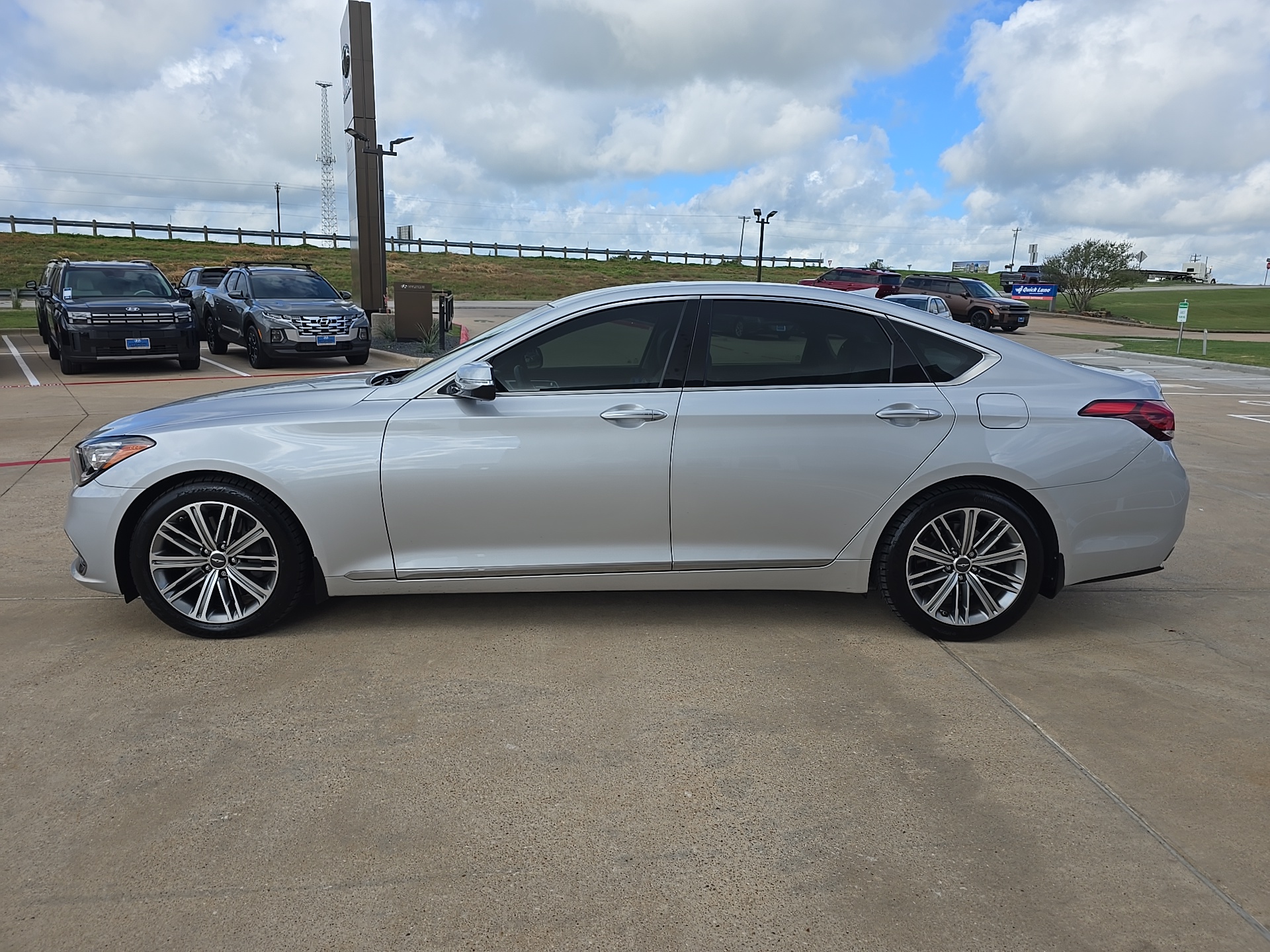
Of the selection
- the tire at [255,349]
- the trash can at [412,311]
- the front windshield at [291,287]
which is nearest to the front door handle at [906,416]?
the tire at [255,349]

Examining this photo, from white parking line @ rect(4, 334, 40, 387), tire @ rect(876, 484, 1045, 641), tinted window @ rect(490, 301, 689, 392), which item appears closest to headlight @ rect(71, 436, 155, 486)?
tinted window @ rect(490, 301, 689, 392)

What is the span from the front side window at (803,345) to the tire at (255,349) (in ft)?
42.6

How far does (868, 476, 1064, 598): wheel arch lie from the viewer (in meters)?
4.26

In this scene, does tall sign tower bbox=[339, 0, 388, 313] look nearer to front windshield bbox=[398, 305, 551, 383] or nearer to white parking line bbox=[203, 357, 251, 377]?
white parking line bbox=[203, 357, 251, 377]

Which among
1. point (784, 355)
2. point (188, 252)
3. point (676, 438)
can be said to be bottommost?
point (676, 438)

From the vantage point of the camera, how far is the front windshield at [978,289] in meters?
31.4

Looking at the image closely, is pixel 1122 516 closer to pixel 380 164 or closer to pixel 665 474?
pixel 665 474

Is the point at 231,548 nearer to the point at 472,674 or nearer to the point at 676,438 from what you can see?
the point at 472,674

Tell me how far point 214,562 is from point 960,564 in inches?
129

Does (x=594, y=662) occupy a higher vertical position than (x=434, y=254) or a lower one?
lower

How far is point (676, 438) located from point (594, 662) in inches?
39.6

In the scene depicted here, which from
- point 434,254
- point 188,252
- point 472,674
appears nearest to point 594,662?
point 472,674

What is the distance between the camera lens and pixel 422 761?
10.6ft

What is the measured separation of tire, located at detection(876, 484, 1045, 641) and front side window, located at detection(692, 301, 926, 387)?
→ 0.60 m
